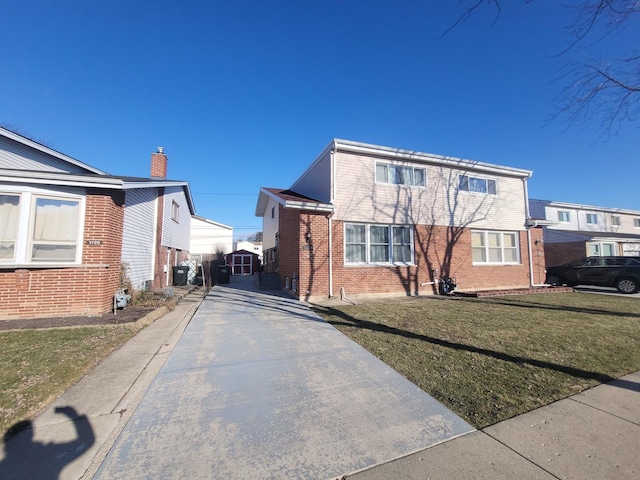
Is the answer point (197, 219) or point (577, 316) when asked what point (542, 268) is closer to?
point (577, 316)

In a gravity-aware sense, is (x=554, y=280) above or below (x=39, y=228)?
below

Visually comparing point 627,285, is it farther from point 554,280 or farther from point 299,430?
point 299,430

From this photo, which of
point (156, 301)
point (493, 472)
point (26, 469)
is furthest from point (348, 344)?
point (156, 301)

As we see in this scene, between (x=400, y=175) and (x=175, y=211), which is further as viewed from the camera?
(x=175, y=211)

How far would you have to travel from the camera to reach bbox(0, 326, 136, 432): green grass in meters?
3.10

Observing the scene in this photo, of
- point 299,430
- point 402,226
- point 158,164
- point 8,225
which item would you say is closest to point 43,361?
point 299,430

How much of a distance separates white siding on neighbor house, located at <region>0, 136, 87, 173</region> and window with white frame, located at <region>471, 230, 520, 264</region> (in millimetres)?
17078

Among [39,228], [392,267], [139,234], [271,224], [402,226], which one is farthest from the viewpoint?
[271,224]

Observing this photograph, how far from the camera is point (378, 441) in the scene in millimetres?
2561

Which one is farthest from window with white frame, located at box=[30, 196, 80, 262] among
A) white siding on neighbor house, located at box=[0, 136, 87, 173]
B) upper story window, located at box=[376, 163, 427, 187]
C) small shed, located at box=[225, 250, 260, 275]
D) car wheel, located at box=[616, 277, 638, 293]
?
small shed, located at box=[225, 250, 260, 275]

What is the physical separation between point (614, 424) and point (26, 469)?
5047 mm

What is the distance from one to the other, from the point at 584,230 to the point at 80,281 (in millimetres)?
40850

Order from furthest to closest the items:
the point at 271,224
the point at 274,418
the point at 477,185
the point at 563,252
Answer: the point at 563,252, the point at 271,224, the point at 477,185, the point at 274,418

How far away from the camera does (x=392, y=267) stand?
11.7m
